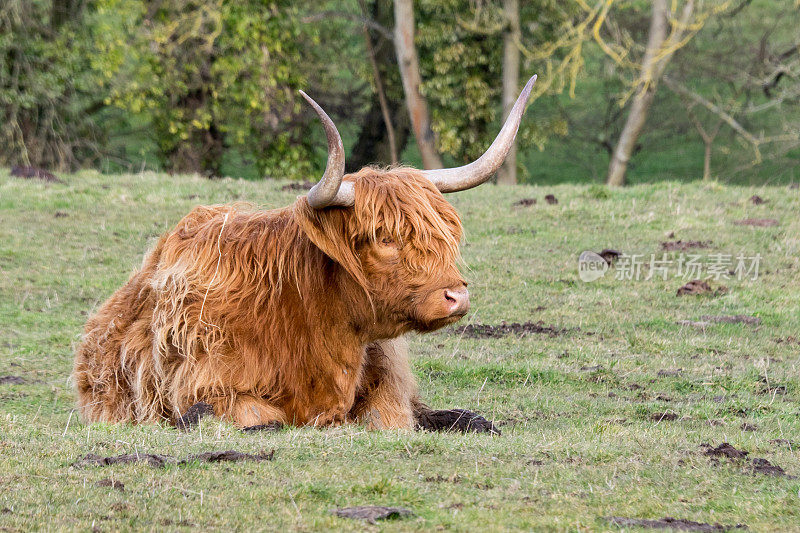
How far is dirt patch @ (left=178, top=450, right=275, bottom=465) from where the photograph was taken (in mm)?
4488

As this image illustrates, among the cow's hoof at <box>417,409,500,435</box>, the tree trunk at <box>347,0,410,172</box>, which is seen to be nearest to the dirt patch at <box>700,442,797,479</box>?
the cow's hoof at <box>417,409,500,435</box>

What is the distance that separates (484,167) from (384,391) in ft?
4.67

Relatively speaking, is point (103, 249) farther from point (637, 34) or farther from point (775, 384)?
point (637, 34)

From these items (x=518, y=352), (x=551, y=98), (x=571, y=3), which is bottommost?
(x=518, y=352)

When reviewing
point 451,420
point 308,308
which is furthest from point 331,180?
point 451,420

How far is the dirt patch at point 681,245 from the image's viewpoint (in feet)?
41.6

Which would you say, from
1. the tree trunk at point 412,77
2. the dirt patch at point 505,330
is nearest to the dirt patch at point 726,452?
the dirt patch at point 505,330

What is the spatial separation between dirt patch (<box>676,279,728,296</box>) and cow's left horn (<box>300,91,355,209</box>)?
21.0 feet

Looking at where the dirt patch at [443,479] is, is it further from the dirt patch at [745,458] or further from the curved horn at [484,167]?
the curved horn at [484,167]

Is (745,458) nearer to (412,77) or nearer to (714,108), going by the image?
(412,77)

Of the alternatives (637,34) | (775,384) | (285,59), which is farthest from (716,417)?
(637,34)

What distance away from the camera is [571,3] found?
1091 inches

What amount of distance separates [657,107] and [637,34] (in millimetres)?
6087

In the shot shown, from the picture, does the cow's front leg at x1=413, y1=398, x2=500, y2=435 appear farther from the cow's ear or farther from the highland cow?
the cow's ear
